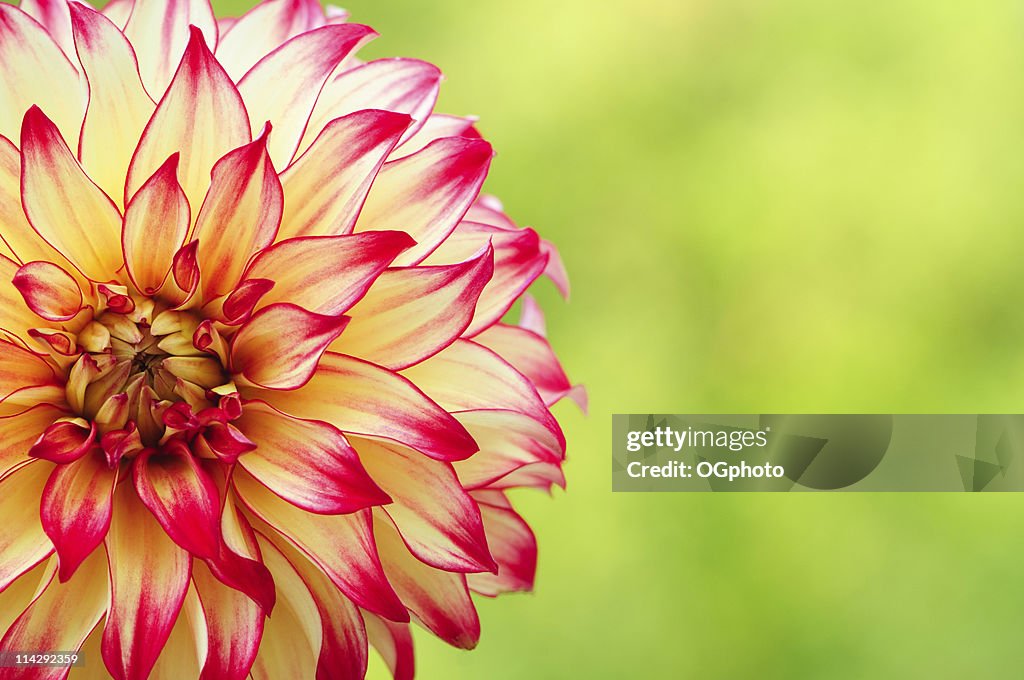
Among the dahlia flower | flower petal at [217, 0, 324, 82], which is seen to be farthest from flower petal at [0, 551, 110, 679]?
flower petal at [217, 0, 324, 82]

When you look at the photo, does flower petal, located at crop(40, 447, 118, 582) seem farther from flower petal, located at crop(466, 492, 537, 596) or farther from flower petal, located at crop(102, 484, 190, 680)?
flower petal, located at crop(466, 492, 537, 596)

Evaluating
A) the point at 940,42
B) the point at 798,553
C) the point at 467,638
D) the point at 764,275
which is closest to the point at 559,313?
the point at 764,275

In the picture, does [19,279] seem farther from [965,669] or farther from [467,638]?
[965,669]

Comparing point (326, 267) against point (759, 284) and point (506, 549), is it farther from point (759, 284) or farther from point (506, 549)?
point (759, 284)

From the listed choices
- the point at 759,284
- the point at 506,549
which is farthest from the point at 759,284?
the point at 506,549

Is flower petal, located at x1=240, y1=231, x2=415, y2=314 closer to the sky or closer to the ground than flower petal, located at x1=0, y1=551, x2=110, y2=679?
closer to the sky

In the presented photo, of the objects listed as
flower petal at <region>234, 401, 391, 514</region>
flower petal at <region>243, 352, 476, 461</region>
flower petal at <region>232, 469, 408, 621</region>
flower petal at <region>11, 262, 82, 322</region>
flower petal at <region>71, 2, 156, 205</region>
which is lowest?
flower petal at <region>232, 469, 408, 621</region>
